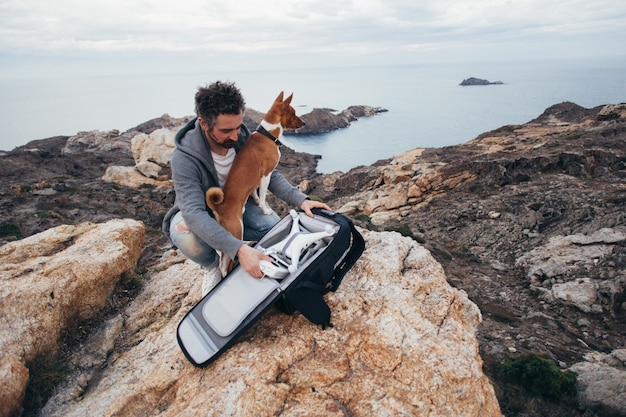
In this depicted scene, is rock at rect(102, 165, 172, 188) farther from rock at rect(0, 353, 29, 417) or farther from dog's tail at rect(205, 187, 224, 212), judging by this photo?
dog's tail at rect(205, 187, 224, 212)

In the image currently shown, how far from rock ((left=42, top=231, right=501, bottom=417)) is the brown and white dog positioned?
1076 mm

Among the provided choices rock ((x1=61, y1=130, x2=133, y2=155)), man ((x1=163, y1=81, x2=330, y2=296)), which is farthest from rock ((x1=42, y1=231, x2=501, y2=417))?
rock ((x1=61, y1=130, x2=133, y2=155))

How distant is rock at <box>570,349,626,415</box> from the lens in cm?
529

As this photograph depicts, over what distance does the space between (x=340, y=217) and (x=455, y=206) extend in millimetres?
14688

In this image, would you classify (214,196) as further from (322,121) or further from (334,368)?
(322,121)

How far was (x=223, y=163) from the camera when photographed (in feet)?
12.6

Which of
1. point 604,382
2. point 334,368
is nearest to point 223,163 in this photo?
point 334,368

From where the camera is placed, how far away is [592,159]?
17031mm

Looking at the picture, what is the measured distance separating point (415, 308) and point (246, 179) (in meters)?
2.24

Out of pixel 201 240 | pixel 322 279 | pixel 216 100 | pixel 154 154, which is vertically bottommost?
pixel 154 154

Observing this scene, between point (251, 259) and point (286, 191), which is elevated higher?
point (286, 191)

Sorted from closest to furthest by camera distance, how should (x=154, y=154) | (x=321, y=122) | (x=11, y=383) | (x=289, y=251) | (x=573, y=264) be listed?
1. (x=11, y=383)
2. (x=289, y=251)
3. (x=573, y=264)
4. (x=154, y=154)
5. (x=321, y=122)

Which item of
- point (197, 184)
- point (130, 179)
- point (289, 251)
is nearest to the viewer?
point (289, 251)

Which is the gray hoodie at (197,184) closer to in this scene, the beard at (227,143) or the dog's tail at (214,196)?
the dog's tail at (214,196)
